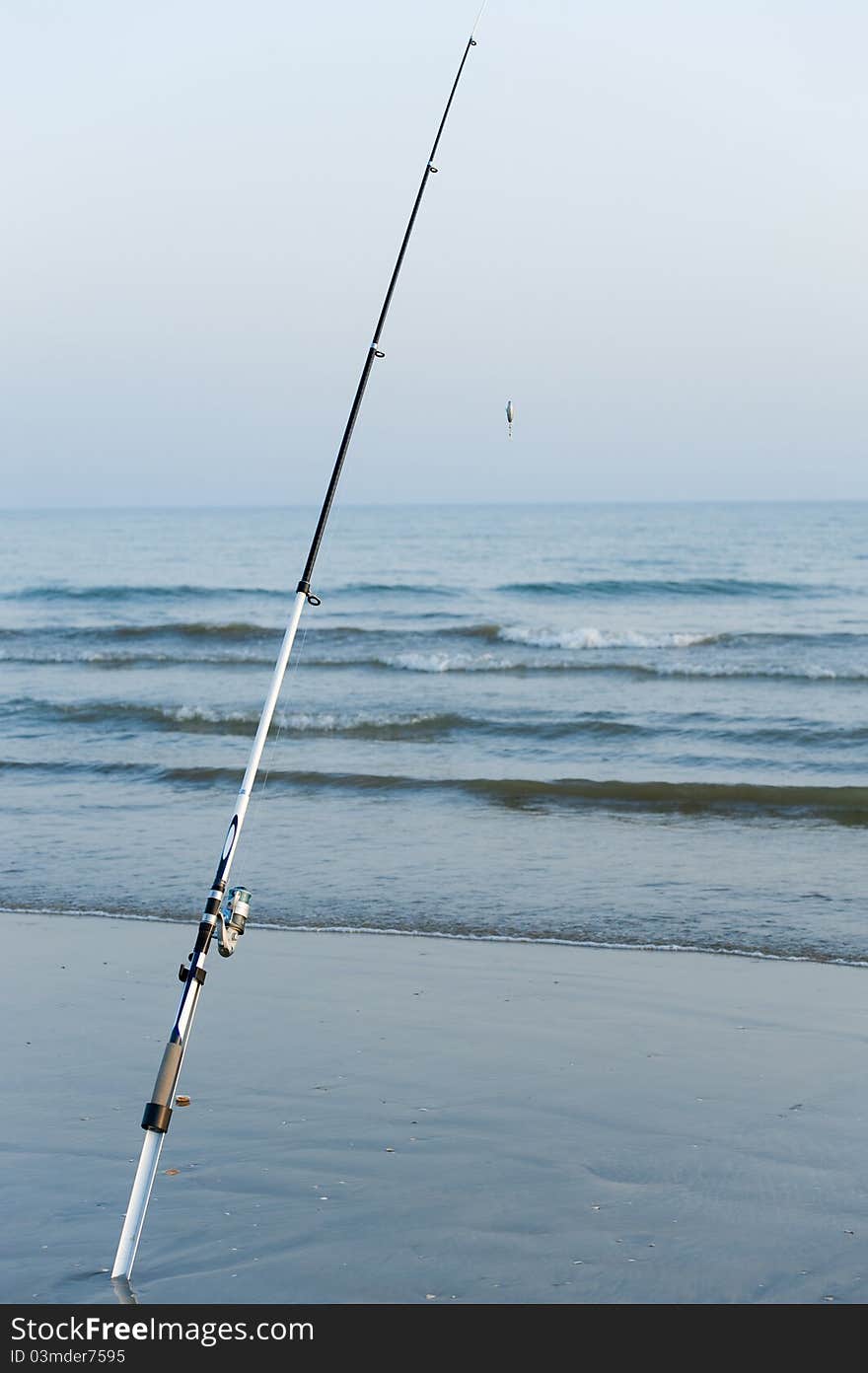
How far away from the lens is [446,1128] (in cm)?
424

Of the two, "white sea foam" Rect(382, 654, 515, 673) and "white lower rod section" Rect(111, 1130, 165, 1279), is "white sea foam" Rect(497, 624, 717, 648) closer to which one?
"white sea foam" Rect(382, 654, 515, 673)

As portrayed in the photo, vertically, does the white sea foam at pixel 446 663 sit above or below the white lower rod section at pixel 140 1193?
below

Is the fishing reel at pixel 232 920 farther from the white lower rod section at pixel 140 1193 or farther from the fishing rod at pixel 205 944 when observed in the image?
the white lower rod section at pixel 140 1193

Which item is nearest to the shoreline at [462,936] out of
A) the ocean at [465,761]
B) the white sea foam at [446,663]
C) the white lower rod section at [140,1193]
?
the ocean at [465,761]

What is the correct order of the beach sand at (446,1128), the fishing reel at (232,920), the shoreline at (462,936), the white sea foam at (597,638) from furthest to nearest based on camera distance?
the white sea foam at (597,638)
the shoreline at (462,936)
the beach sand at (446,1128)
the fishing reel at (232,920)

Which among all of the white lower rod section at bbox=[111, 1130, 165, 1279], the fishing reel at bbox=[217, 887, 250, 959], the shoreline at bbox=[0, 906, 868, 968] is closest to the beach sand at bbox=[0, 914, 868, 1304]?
the shoreline at bbox=[0, 906, 868, 968]

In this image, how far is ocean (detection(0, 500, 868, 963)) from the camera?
24.3 feet

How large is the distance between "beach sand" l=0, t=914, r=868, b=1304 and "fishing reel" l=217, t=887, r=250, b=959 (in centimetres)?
83

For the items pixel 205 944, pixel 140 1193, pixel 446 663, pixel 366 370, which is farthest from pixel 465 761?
pixel 140 1193

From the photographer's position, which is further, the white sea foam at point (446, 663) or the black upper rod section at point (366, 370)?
the white sea foam at point (446, 663)

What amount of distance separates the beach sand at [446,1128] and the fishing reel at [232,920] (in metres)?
0.83

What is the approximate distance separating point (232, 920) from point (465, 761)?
8357 millimetres

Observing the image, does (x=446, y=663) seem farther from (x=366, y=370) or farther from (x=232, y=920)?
(x=232, y=920)

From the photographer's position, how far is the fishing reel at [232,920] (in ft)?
10.5
